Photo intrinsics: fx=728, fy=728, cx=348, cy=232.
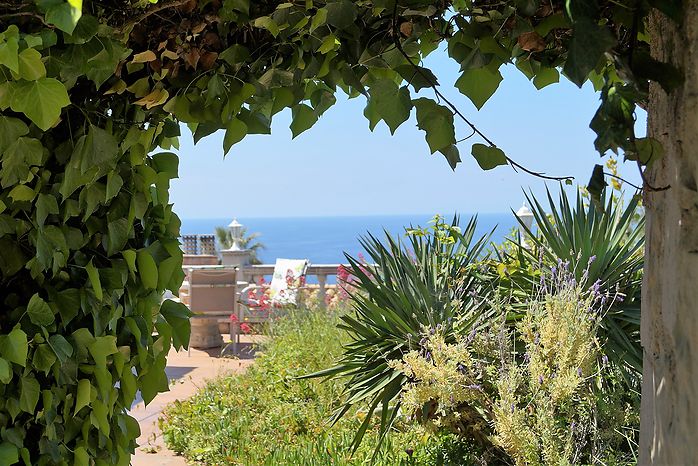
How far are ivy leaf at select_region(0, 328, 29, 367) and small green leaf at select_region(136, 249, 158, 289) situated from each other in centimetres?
28

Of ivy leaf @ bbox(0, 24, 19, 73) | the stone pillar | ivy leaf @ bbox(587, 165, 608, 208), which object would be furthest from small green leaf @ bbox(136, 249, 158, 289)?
the stone pillar

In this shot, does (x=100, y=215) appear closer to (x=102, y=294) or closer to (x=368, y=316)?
(x=102, y=294)

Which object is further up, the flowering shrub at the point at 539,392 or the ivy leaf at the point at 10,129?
the ivy leaf at the point at 10,129

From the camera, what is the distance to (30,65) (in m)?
1.09

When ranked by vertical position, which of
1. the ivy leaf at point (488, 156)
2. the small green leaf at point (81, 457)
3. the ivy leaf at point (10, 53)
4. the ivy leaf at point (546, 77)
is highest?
the ivy leaf at point (546, 77)

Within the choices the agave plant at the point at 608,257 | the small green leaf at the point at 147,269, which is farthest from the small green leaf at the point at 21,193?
the agave plant at the point at 608,257

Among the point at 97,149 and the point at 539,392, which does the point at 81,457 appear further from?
the point at 539,392

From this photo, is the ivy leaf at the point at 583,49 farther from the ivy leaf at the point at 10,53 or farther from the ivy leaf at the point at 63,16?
the ivy leaf at the point at 10,53

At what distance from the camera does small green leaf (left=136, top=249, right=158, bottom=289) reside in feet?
5.27

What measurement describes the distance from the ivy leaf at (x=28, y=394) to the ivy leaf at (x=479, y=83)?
105 centimetres

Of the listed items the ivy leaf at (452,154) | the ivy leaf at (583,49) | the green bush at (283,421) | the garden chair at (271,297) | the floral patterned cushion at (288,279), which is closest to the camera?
the ivy leaf at (583,49)

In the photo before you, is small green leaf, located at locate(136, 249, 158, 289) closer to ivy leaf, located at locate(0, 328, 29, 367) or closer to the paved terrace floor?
ivy leaf, located at locate(0, 328, 29, 367)

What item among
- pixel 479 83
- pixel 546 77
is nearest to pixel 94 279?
pixel 479 83

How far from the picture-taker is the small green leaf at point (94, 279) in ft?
4.91
